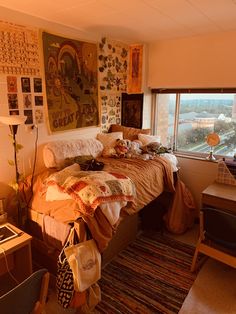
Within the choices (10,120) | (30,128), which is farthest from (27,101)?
(10,120)

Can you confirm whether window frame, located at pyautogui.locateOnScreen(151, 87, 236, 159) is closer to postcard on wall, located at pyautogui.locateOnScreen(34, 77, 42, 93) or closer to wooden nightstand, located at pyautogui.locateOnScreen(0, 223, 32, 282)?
postcard on wall, located at pyautogui.locateOnScreen(34, 77, 42, 93)

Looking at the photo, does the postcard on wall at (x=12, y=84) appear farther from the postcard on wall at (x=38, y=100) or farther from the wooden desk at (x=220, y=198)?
the wooden desk at (x=220, y=198)

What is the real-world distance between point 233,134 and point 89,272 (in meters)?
2.47


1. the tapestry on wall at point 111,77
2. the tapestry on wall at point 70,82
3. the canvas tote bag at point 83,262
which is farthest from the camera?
the tapestry on wall at point 111,77

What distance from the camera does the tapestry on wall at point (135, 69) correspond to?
11.2 ft

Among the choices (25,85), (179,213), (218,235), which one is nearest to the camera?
(218,235)

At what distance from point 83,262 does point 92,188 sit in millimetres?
516

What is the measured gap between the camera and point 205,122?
3.30m

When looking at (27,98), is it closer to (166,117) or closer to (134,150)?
(134,150)

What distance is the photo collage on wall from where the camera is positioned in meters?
2.24

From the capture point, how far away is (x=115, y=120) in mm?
3586

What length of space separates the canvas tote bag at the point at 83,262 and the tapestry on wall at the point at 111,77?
1.94 m

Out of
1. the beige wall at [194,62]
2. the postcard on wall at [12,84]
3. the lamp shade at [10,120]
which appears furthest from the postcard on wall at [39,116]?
the beige wall at [194,62]

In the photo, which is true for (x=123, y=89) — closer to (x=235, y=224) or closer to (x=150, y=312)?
(x=235, y=224)
